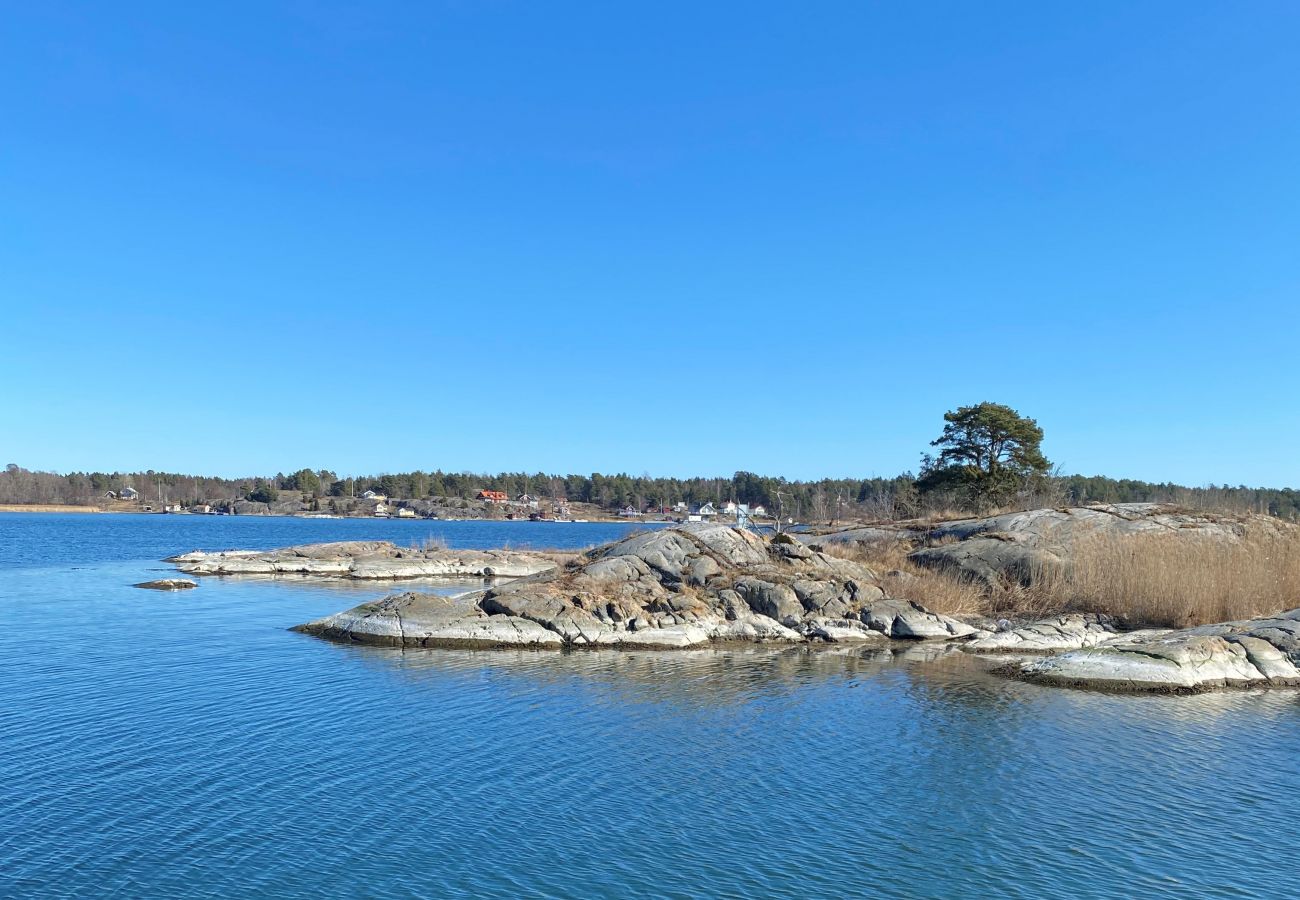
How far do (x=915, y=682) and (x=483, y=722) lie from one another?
438 inches

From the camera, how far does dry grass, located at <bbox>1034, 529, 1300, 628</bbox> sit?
28391 millimetres

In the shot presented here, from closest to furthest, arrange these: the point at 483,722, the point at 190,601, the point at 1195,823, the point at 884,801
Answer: the point at 1195,823 → the point at 884,801 → the point at 483,722 → the point at 190,601

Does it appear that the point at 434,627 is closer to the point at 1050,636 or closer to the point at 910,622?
the point at 910,622

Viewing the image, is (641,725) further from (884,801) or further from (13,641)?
(13,641)

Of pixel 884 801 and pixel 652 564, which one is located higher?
pixel 652 564

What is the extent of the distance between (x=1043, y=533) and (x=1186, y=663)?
1335 centimetres

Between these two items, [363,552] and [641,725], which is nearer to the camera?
[641,725]

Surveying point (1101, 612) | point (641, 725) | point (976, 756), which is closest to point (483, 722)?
point (641, 725)

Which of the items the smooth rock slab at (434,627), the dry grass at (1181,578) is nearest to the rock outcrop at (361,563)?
the smooth rock slab at (434,627)

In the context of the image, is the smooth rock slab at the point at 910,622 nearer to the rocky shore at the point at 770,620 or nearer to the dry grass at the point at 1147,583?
the rocky shore at the point at 770,620

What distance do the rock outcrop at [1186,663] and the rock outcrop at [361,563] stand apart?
114 ft

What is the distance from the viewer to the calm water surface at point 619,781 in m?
10.8

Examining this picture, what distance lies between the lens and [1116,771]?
1509 centimetres

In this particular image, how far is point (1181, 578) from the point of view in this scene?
1137 inches
